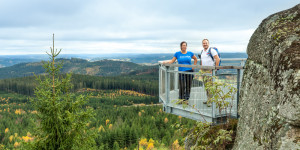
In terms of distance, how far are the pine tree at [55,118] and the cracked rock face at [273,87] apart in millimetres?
8821

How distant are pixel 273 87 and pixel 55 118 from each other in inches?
405

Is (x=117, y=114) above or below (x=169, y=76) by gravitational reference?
below

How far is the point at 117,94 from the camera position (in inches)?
6304

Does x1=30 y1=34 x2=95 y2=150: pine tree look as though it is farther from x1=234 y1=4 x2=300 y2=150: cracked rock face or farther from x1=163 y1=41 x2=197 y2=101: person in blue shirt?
x1=234 y1=4 x2=300 y2=150: cracked rock face

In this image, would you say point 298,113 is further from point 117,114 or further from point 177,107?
point 117,114

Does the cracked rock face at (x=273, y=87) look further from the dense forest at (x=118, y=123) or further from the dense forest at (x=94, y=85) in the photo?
the dense forest at (x=94, y=85)

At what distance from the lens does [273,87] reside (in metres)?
3.56

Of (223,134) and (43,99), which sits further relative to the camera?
(43,99)

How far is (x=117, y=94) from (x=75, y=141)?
151000 millimetres

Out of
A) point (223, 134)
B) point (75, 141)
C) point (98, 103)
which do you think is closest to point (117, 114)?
point (98, 103)

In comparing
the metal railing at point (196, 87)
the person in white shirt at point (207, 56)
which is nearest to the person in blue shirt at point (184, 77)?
the metal railing at point (196, 87)

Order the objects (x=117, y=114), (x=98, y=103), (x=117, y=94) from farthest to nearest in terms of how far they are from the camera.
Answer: (x=117, y=94) < (x=98, y=103) < (x=117, y=114)

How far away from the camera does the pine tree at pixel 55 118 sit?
35.1 ft

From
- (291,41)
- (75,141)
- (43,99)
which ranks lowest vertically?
(75,141)
